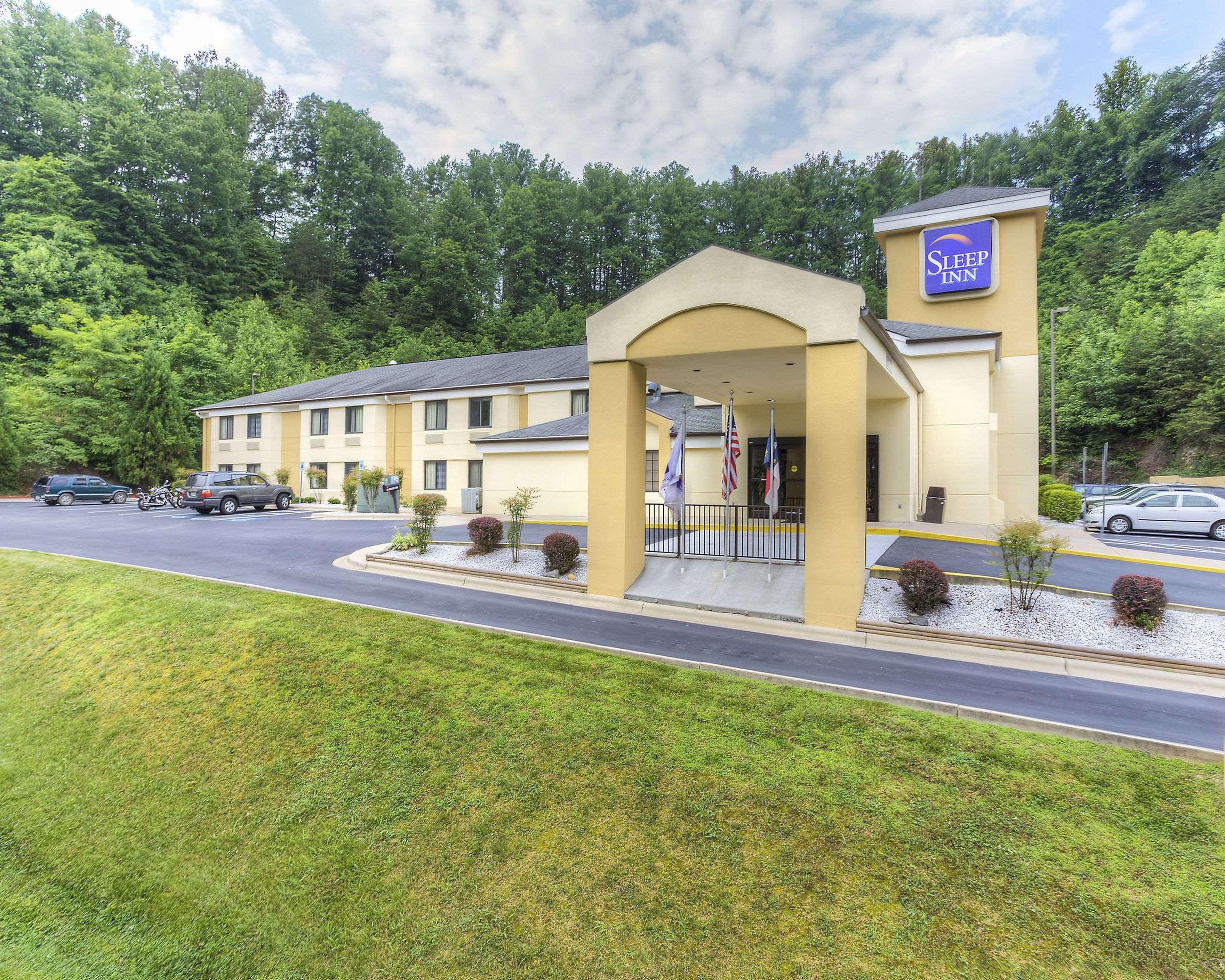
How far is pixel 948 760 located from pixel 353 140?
78224mm

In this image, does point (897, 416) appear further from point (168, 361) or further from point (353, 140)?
point (353, 140)

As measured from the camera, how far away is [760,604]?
10477 millimetres

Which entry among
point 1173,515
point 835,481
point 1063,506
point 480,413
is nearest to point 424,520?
point 835,481

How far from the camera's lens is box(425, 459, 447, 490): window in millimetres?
30422

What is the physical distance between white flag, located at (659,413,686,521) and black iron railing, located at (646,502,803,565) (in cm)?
45

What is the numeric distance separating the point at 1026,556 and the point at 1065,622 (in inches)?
47.4

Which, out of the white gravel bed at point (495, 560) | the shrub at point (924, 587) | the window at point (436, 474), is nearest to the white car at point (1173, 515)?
the shrub at point (924, 587)

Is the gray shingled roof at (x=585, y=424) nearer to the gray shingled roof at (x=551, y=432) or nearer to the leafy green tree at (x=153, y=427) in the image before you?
the gray shingled roof at (x=551, y=432)

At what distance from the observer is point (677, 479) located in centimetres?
1230

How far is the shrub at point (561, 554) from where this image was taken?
41.1ft

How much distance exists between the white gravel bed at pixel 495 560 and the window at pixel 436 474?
622 inches

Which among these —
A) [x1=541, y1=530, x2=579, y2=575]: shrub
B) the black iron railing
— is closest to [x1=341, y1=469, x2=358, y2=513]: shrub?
the black iron railing

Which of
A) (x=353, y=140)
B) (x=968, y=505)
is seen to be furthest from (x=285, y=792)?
(x=353, y=140)

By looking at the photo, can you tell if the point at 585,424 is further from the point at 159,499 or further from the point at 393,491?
the point at 159,499
